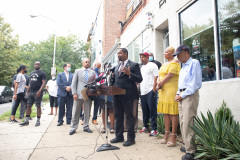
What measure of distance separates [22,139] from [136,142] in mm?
2728

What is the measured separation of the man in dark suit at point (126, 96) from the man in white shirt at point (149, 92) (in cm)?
75

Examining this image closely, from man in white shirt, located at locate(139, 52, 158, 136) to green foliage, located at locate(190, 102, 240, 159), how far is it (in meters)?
1.63

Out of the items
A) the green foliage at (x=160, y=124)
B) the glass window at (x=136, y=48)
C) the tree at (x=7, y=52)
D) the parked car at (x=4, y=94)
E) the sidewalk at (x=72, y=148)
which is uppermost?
the tree at (x=7, y=52)

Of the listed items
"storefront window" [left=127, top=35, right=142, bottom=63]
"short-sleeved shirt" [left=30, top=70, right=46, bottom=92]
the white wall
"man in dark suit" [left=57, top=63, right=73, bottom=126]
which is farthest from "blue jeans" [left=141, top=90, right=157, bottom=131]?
"storefront window" [left=127, top=35, right=142, bottom=63]

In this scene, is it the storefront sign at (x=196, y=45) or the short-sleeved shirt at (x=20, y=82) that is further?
the short-sleeved shirt at (x=20, y=82)

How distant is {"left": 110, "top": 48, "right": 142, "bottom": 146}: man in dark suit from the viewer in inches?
168

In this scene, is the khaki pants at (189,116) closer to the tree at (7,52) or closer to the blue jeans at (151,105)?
the blue jeans at (151,105)

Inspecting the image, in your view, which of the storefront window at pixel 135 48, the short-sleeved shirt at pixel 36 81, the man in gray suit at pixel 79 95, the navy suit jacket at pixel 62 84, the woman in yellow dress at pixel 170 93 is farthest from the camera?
the storefront window at pixel 135 48

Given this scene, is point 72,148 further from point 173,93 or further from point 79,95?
point 173,93

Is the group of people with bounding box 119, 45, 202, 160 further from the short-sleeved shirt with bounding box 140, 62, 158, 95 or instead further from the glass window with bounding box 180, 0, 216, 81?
the glass window with bounding box 180, 0, 216, 81

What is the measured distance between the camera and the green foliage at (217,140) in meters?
2.76

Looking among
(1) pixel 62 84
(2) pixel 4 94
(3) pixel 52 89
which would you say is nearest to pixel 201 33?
(1) pixel 62 84

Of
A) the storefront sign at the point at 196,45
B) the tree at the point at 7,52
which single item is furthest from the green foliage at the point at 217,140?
the tree at the point at 7,52

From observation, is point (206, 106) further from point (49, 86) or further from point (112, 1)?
point (112, 1)
